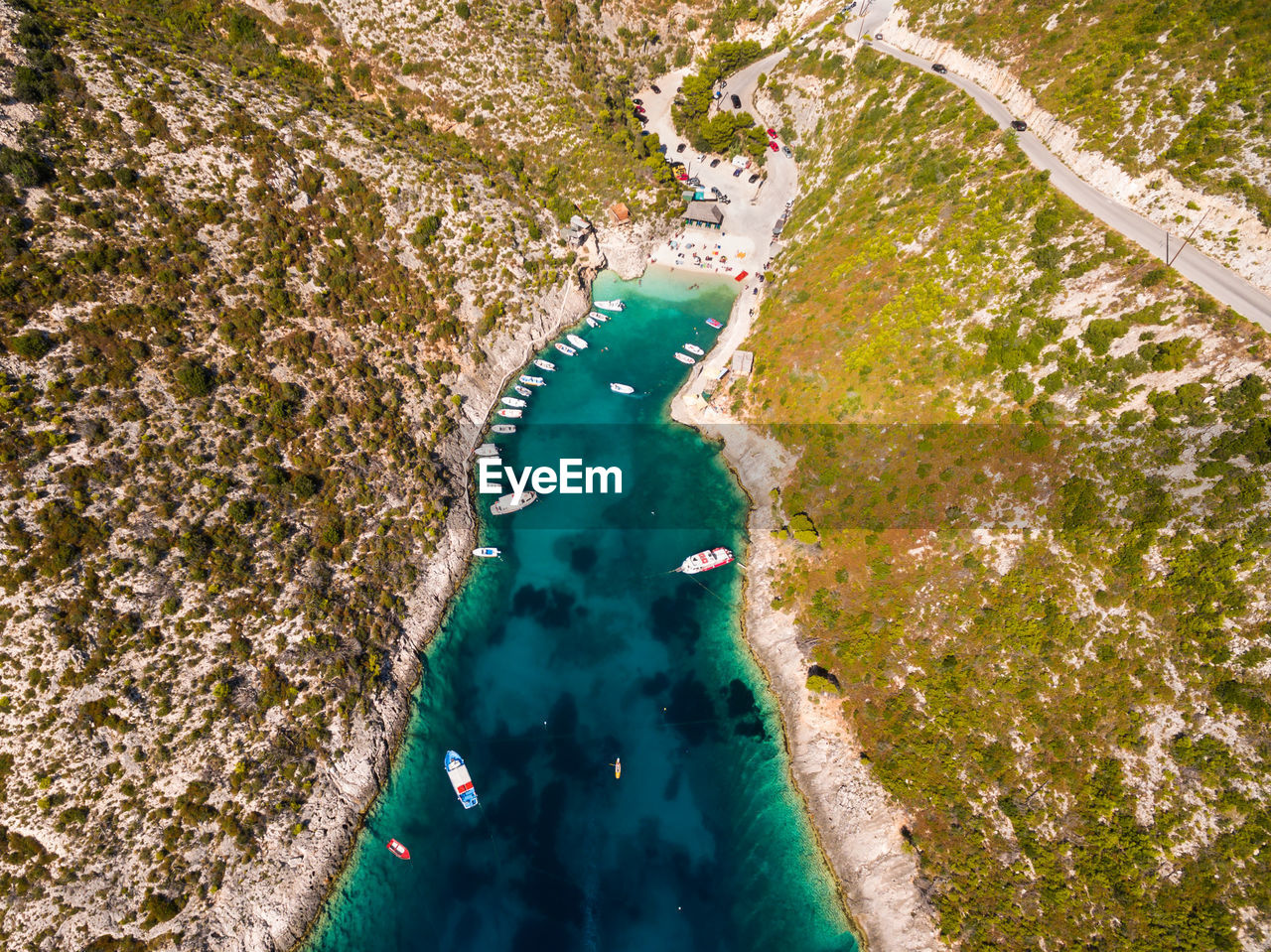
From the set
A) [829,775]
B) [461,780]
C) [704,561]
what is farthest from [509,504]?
[829,775]

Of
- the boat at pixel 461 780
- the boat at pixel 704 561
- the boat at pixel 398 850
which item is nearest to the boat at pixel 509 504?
the boat at pixel 704 561

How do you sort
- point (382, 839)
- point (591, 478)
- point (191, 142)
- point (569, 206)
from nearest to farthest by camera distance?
point (382, 839) < point (191, 142) < point (591, 478) < point (569, 206)

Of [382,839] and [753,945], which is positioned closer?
[753,945]

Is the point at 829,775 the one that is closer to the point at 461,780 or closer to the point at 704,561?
the point at 704,561

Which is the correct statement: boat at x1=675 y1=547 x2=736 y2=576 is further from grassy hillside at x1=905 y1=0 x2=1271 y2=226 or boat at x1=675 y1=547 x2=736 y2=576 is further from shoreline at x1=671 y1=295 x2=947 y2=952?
grassy hillside at x1=905 y1=0 x2=1271 y2=226

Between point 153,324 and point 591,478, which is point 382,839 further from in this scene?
point 153,324

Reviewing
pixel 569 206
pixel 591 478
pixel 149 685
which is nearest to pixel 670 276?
pixel 569 206

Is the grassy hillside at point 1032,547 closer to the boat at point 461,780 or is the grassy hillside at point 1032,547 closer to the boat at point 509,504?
the boat at point 509,504
